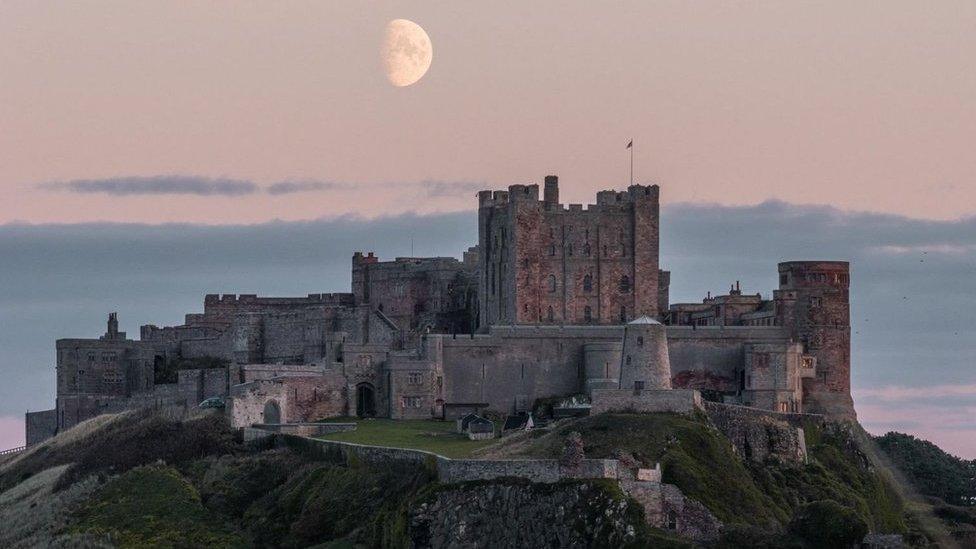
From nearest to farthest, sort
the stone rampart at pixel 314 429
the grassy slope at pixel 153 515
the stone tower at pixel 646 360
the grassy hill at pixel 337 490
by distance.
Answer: the grassy hill at pixel 337 490 → the grassy slope at pixel 153 515 → the stone tower at pixel 646 360 → the stone rampart at pixel 314 429

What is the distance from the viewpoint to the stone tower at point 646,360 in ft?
333

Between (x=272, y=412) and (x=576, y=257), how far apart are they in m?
19.3

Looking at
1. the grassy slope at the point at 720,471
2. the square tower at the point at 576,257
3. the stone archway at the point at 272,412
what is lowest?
the grassy slope at the point at 720,471

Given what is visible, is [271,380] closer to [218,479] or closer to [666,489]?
[218,479]

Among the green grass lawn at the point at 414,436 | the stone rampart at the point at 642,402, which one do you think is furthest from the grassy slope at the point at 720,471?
the green grass lawn at the point at 414,436

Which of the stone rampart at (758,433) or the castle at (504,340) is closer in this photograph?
the stone rampart at (758,433)

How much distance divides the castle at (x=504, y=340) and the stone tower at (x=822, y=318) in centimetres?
7

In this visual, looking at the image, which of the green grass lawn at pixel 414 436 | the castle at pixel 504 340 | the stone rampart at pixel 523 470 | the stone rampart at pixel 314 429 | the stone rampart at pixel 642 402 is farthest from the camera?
the castle at pixel 504 340

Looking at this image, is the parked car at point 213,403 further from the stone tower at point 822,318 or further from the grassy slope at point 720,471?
the stone tower at point 822,318

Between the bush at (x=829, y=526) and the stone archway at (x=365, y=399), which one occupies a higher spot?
the stone archway at (x=365, y=399)

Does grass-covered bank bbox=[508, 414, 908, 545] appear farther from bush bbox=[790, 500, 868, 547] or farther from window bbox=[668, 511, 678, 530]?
window bbox=[668, 511, 678, 530]

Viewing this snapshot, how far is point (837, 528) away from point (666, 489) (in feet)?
24.5

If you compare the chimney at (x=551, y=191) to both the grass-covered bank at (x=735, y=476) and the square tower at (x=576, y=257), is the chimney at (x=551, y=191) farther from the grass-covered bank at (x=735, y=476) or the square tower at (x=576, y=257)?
the grass-covered bank at (x=735, y=476)

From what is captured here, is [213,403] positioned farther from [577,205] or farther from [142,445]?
[577,205]
